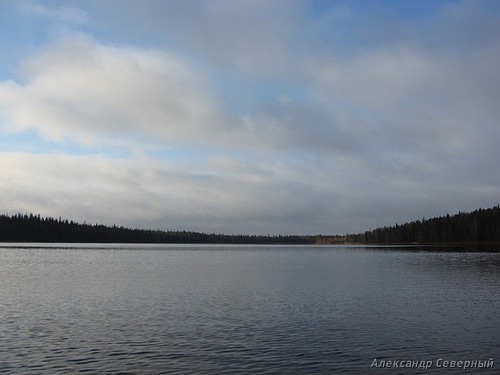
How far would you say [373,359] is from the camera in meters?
24.5

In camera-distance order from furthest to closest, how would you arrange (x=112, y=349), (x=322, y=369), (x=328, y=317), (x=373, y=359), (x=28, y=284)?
(x=28, y=284)
(x=328, y=317)
(x=112, y=349)
(x=373, y=359)
(x=322, y=369)

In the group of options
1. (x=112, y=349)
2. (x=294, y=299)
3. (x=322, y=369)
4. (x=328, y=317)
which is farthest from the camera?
(x=294, y=299)

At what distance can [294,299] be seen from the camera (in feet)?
149

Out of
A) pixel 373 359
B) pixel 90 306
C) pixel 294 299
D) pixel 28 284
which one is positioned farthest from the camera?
pixel 28 284

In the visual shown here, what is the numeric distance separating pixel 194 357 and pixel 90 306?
19.7 metres

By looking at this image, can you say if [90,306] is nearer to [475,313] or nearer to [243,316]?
[243,316]

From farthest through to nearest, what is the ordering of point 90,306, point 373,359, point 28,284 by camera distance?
point 28,284
point 90,306
point 373,359

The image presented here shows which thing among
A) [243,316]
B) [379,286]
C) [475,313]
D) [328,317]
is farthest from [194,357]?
[379,286]

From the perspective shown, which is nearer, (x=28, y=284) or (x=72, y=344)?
(x=72, y=344)

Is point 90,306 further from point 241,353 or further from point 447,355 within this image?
point 447,355

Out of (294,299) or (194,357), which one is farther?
(294,299)

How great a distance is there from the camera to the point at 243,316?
Result: 119 ft

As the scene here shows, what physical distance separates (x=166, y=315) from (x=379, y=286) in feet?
97.5

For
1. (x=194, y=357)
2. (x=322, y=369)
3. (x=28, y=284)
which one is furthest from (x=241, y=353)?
(x=28, y=284)
